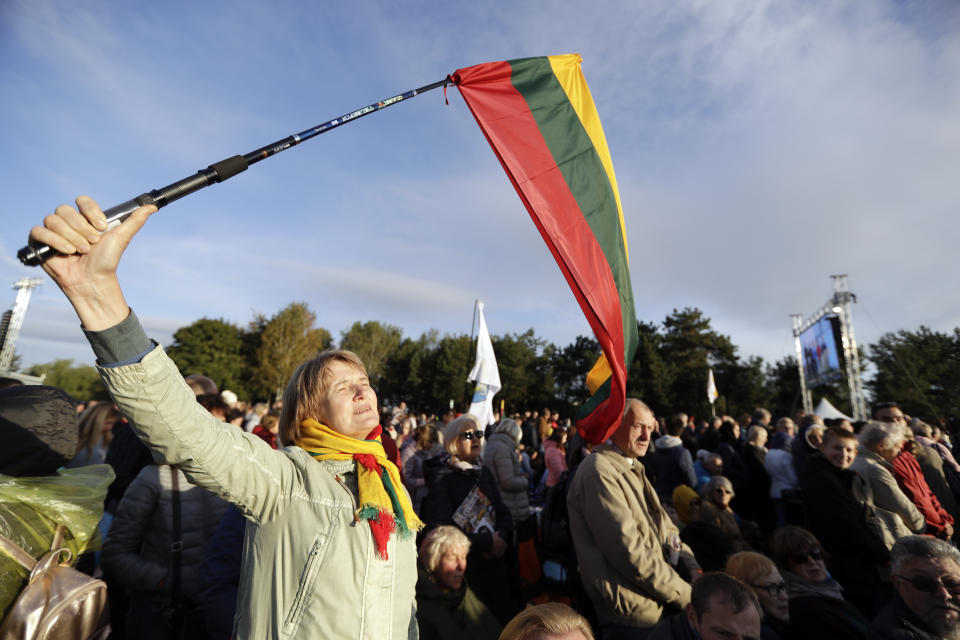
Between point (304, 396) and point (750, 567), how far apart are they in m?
3.00

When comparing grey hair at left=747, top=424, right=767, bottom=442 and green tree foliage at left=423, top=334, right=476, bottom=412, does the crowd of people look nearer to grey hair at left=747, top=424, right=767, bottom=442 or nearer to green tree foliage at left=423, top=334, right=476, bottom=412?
grey hair at left=747, top=424, right=767, bottom=442

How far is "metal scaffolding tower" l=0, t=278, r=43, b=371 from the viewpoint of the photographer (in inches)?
1309

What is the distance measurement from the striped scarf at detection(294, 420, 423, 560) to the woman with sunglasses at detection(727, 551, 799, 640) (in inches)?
97.0

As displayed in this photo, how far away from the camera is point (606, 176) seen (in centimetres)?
388

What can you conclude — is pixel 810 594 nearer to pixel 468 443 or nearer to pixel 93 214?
pixel 468 443

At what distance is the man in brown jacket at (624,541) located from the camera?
9.12 feet

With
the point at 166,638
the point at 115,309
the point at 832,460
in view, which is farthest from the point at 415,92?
the point at 832,460

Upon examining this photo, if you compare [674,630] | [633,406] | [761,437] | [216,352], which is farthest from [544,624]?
[216,352]

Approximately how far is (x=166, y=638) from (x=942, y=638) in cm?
375

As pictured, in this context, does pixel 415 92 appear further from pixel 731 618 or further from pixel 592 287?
pixel 731 618

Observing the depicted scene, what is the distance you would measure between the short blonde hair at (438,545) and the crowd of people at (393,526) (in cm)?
2

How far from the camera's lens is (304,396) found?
1.78 meters

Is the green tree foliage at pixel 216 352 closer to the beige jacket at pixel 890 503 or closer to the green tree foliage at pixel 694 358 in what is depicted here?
the green tree foliage at pixel 694 358

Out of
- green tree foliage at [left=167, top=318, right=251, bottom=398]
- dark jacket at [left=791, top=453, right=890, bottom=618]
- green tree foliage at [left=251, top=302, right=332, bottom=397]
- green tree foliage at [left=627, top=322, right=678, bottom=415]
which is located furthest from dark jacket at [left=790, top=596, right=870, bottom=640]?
green tree foliage at [left=167, top=318, right=251, bottom=398]
